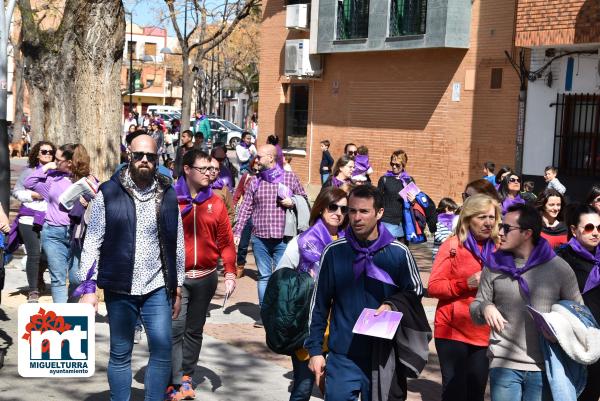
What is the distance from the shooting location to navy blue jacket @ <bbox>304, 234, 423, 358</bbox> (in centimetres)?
511

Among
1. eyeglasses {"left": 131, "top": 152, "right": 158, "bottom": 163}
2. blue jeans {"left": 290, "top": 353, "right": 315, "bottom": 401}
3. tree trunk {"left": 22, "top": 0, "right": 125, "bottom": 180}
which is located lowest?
blue jeans {"left": 290, "top": 353, "right": 315, "bottom": 401}

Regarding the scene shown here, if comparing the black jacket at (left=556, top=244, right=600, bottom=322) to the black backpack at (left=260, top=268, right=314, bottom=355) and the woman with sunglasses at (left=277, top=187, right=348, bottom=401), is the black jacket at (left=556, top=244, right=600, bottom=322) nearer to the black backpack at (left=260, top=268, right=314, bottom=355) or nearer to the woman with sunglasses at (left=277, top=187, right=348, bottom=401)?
the woman with sunglasses at (left=277, top=187, right=348, bottom=401)

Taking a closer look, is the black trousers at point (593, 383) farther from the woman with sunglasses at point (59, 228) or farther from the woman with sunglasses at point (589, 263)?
A: the woman with sunglasses at point (59, 228)

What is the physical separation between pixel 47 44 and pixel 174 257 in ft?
44.0

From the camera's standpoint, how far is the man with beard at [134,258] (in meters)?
5.85

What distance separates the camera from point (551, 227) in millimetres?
7785

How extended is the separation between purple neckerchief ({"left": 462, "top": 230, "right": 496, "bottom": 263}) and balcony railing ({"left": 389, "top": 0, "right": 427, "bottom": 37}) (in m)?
18.3

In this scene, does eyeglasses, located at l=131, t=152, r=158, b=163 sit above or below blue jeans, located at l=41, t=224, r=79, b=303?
above

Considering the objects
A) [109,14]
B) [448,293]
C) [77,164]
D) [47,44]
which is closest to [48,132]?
[47,44]

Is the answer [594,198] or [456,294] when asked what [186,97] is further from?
[456,294]

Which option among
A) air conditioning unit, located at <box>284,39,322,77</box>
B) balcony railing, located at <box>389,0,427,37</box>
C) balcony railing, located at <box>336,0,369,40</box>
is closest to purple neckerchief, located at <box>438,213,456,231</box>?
balcony railing, located at <box>389,0,427,37</box>

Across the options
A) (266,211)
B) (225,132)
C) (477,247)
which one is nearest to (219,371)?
(266,211)

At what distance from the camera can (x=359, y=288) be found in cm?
514

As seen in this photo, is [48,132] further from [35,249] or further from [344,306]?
[344,306]
